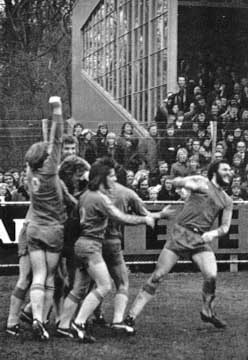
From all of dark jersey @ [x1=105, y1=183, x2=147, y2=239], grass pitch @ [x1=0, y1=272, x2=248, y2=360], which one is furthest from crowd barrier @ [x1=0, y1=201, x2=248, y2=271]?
dark jersey @ [x1=105, y1=183, x2=147, y2=239]

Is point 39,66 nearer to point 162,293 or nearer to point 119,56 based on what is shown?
point 119,56

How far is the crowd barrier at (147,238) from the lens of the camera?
13555mm

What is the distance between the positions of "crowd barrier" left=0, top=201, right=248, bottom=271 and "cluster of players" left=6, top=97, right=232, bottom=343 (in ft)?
14.4

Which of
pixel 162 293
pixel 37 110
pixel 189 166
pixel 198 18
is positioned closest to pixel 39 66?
pixel 37 110

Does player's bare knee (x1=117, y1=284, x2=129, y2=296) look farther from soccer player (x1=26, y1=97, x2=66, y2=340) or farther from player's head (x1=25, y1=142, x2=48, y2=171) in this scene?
player's head (x1=25, y1=142, x2=48, y2=171)

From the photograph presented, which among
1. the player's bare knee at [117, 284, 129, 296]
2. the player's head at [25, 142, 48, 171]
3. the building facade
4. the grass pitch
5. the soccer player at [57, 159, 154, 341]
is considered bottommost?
the grass pitch

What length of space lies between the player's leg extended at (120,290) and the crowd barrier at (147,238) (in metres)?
4.87

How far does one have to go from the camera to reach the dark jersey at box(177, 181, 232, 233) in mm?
9109

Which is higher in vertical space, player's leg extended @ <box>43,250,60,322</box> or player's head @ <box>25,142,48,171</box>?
player's head @ <box>25,142,48,171</box>

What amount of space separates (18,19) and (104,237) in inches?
1384

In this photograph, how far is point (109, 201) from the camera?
8430mm

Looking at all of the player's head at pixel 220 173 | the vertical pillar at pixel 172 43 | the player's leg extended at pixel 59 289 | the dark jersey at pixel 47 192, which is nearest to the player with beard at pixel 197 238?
the player's head at pixel 220 173

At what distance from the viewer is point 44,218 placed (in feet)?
27.9

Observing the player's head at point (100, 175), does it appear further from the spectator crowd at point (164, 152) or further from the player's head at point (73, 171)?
the spectator crowd at point (164, 152)
